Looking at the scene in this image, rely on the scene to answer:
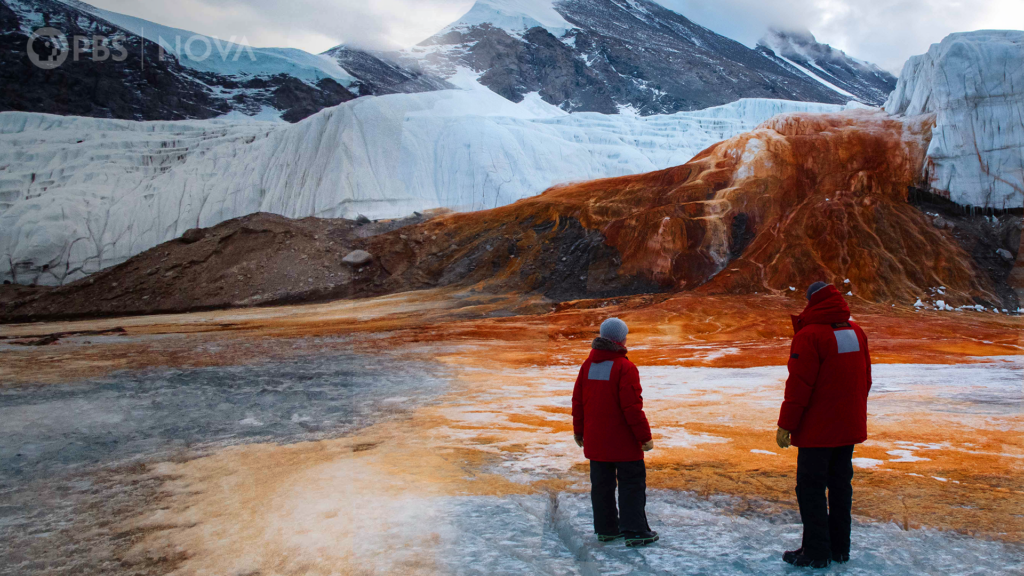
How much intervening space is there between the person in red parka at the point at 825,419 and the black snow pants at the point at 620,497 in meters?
0.83

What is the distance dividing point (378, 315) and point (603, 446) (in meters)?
22.0

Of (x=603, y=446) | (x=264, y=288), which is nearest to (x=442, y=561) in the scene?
(x=603, y=446)

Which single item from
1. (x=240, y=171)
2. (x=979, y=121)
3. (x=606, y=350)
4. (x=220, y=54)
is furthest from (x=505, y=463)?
(x=220, y=54)

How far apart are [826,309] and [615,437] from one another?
138 centimetres

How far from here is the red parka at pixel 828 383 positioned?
11.4 feet

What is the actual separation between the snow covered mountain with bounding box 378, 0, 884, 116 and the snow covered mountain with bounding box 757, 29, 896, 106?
2.84m

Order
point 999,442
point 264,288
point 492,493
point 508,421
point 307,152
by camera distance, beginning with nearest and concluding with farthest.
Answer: point 492,493
point 999,442
point 508,421
point 264,288
point 307,152

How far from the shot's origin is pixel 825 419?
3.47m

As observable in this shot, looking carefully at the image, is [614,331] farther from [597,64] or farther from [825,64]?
[825,64]

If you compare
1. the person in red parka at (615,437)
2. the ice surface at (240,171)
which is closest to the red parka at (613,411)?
the person in red parka at (615,437)

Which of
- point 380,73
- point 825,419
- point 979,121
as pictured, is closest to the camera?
point 825,419

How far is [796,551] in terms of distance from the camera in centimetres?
359

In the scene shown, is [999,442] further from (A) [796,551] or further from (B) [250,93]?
(B) [250,93]

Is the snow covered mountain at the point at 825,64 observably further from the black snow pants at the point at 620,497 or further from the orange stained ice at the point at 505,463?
the black snow pants at the point at 620,497
